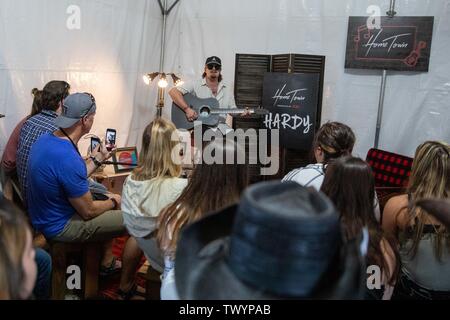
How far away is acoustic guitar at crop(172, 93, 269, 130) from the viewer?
423 centimetres

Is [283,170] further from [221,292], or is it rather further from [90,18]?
[221,292]

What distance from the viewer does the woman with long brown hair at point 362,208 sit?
58.5 inches

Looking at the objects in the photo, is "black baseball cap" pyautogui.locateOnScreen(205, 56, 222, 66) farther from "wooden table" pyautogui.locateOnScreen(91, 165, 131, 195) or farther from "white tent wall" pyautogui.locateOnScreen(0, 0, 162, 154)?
"wooden table" pyautogui.locateOnScreen(91, 165, 131, 195)

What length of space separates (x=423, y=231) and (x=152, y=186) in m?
1.20

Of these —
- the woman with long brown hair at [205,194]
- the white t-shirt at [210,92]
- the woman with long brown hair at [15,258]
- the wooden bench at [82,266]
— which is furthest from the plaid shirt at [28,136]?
the white t-shirt at [210,92]

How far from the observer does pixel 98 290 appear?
8.28 feet

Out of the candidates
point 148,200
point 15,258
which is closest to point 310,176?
point 148,200

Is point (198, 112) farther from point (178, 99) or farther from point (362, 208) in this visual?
point (362, 208)

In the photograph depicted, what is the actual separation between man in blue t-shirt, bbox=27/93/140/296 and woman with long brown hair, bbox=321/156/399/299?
1.29 meters

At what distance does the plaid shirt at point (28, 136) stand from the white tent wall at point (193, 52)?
1.63 ft

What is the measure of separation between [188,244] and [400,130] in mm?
3467

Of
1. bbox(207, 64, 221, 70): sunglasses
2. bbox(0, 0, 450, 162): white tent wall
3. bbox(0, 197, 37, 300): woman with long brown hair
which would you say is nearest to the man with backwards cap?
bbox(207, 64, 221, 70): sunglasses

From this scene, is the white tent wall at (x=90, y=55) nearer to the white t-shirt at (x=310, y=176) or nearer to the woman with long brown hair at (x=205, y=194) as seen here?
the woman with long brown hair at (x=205, y=194)

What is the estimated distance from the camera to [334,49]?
407cm
